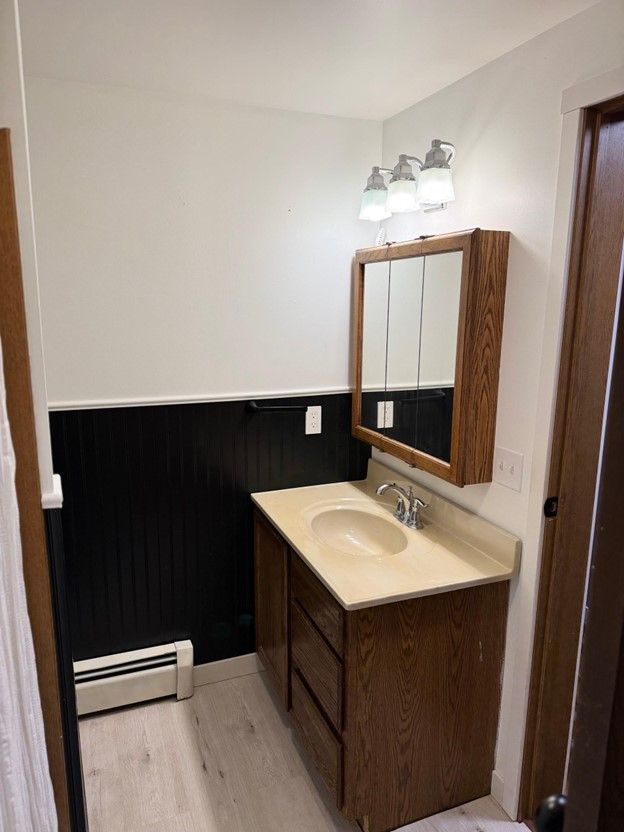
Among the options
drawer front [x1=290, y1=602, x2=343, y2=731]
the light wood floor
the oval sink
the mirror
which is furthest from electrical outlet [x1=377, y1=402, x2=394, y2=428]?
the light wood floor

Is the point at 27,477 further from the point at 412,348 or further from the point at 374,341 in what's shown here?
the point at 374,341

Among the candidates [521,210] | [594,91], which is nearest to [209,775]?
[521,210]

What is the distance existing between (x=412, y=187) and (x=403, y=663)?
155 centimetres

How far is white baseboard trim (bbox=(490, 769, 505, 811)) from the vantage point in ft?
6.23

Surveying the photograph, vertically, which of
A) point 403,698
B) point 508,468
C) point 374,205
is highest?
point 374,205

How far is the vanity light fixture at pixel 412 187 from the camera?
1.87 meters

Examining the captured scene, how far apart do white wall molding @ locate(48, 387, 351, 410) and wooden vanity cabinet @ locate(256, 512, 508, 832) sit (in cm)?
74

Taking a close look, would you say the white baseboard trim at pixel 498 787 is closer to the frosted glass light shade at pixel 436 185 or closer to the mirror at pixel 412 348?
the mirror at pixel 412 348

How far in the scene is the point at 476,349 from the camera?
69.6 inches

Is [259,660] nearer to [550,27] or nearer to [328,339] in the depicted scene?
[328,339]

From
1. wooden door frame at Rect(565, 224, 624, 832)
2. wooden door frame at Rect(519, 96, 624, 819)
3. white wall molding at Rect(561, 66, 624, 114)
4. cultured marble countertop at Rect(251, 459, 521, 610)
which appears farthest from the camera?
cultured marble countertop at Rect(251, 459, 521, 610)

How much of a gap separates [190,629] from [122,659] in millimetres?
283

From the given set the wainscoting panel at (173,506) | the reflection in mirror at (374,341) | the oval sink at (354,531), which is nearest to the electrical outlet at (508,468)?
the oval sink at (354,531)

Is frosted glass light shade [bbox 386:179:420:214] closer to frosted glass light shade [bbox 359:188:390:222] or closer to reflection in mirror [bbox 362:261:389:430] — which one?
frosted glass light shade [bbox 359:188:390:222]
